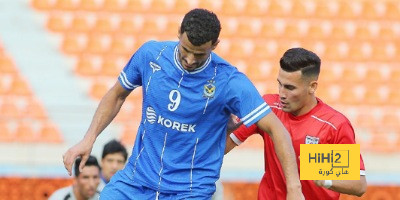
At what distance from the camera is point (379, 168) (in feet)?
35.4

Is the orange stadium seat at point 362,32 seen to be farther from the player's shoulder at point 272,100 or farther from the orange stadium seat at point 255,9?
the player's shoulder at point 272,100

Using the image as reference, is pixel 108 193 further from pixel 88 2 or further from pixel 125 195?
pixel 88 2

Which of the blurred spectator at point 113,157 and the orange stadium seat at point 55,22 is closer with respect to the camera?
the blurred spectator at point 113,157

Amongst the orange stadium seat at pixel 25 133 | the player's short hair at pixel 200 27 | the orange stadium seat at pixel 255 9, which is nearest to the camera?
the player's short hair at pixel 200 27

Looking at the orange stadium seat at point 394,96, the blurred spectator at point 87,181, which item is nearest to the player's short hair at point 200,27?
the blurred spectator at point 87,181

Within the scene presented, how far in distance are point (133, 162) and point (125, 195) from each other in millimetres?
189

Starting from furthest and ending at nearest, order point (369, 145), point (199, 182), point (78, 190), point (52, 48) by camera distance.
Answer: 1. point (52, 48)
2. point (369, 145)
3. point (78, 190)
4. point (199, 182)

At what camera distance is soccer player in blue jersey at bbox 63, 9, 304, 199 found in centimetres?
490

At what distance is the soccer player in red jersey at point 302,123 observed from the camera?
5.19m

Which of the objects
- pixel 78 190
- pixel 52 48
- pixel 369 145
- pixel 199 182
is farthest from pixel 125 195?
pixel 52 48

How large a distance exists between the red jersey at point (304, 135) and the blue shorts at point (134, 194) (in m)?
0.51

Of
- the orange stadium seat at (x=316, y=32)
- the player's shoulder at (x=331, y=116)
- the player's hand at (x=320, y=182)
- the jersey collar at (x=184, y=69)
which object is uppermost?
the orange stadium seat at (x=316, y=32)

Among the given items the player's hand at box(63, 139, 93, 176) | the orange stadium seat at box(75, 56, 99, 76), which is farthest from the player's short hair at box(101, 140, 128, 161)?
the orange stadium seat at box(75, 56, 99, 76)

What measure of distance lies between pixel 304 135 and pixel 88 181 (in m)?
3.39
